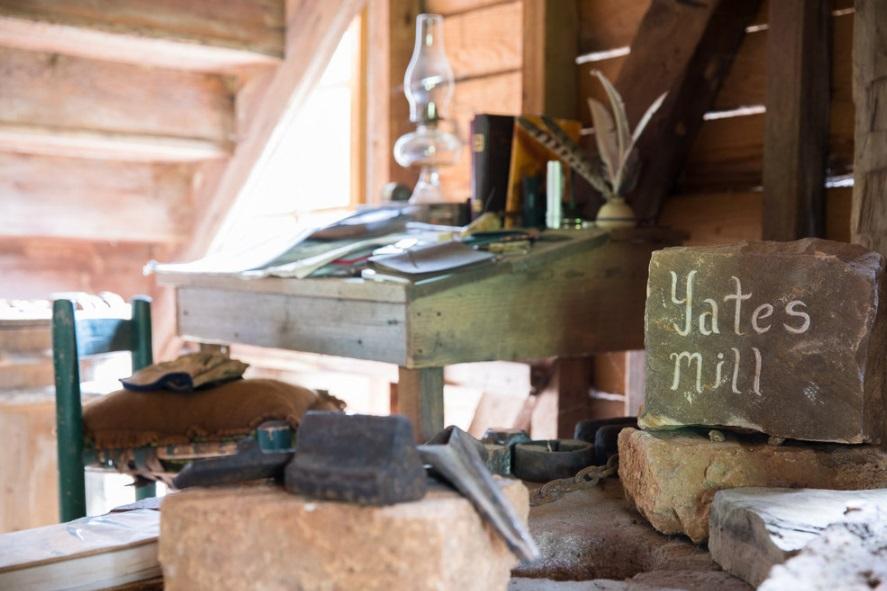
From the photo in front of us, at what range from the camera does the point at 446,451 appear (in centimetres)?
129

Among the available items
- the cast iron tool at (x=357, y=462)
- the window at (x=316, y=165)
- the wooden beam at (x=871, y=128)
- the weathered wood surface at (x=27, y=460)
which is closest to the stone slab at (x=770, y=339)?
the wooden beam at (x=871, y=128)

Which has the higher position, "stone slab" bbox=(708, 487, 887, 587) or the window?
the window

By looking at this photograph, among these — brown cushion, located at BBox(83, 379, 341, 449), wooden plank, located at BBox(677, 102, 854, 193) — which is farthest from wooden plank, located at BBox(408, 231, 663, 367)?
brown cushion, located at BBox(83, 379, 341, 449)

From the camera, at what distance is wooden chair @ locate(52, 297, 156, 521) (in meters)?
2.61

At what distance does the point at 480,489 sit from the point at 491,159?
174 cm

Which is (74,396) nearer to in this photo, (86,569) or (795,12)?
(86,569)

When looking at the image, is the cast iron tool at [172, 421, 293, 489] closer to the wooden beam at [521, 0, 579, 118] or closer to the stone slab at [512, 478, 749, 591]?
A: the stone slab at [512, 478, 749, 591]

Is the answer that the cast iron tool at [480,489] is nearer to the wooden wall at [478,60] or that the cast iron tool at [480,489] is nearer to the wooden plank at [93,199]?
the wooden wall at [478,60]

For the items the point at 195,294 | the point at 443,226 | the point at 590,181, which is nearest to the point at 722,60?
the point at 590,181

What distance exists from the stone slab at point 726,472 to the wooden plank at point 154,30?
240cm

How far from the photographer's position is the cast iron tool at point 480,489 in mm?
→ 1202

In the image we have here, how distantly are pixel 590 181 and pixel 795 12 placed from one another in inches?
25.5

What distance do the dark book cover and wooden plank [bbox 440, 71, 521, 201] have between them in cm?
61

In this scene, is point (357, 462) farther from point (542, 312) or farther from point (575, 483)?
point (542, 312)
